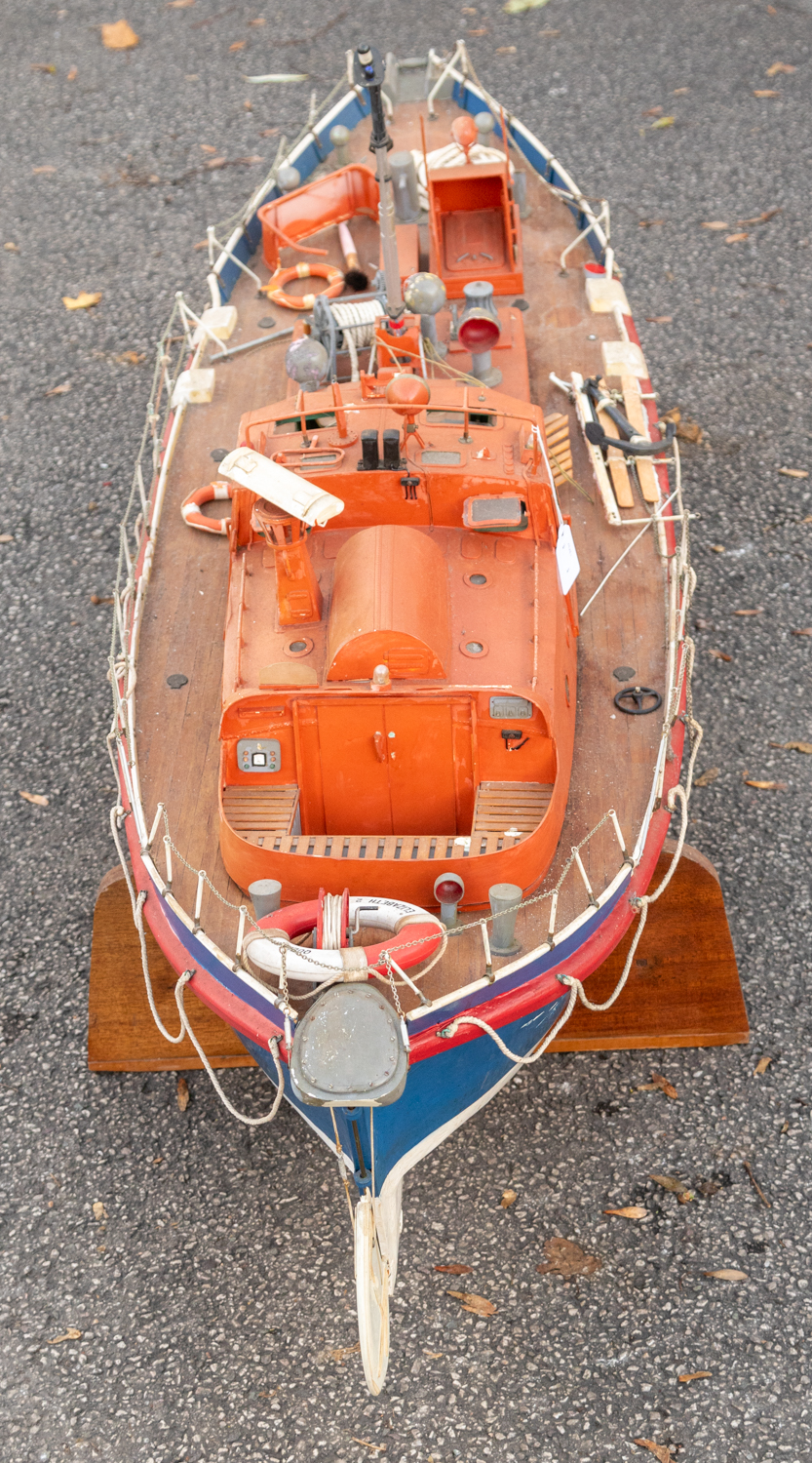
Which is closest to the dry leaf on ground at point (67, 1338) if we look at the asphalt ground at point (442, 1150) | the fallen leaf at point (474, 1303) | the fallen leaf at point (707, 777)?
the asphalt ground at point (442, 1150)

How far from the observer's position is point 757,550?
12898 mm

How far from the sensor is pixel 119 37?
71.5 feet

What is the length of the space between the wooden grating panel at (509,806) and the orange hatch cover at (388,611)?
0.84m

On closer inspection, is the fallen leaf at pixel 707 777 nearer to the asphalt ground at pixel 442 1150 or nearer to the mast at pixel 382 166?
the asphalt ground at pixel 442 1150

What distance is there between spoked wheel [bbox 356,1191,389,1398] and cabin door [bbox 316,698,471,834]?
233cm

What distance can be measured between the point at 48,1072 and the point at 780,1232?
208 inches

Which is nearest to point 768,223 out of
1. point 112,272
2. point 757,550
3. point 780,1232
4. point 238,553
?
point 757,550

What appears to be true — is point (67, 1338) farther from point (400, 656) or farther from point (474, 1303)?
point (400, 656)

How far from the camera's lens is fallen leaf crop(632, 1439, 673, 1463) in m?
7.35

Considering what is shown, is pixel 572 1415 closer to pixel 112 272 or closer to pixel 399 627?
pixel 399 627

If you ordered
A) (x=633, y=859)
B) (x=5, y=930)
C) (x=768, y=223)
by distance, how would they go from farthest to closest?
(x=768, y=223), (x=5, y=930), (x=633, y=859)

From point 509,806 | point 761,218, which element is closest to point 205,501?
point 509,806

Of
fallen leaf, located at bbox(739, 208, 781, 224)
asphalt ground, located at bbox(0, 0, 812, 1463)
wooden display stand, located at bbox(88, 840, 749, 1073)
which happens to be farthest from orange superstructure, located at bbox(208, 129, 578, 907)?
fallen leaf, located at bbox(739, 208, 781, 224)

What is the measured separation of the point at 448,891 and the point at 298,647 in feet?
6.63
